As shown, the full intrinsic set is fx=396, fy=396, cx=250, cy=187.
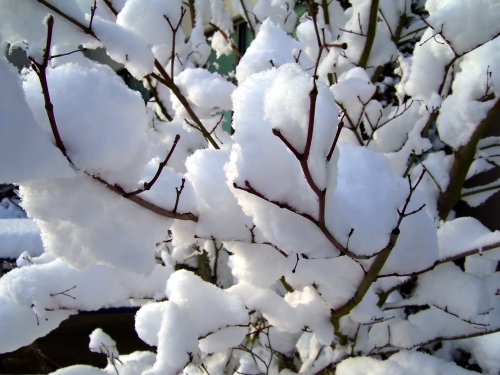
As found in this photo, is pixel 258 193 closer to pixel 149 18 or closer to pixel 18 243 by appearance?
pixel 149 18

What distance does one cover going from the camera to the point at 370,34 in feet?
6.95

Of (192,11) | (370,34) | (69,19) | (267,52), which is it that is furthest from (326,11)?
(69,19)

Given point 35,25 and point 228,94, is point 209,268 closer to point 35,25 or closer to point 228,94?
point 228,94

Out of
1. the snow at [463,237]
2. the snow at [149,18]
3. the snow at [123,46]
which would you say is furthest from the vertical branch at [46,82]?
the snow at [463,237]

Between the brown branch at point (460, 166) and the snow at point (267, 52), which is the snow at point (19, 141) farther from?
the brown branch at point (460, 166)

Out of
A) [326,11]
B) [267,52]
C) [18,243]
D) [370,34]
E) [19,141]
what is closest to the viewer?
[19,141]

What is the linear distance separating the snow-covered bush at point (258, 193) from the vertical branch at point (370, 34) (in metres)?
0.01

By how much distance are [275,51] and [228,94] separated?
0.31m

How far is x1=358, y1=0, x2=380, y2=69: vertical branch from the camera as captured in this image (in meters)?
1.97

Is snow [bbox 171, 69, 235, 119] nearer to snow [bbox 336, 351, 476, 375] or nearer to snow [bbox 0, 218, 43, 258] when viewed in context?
snow [bbox 336, 351, 476, 375]

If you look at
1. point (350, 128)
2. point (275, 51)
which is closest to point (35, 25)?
point (275, 51)

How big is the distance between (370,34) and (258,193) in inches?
67.0

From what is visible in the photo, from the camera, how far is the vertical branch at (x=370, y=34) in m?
1.97

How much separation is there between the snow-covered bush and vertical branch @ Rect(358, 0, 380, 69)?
1cm
